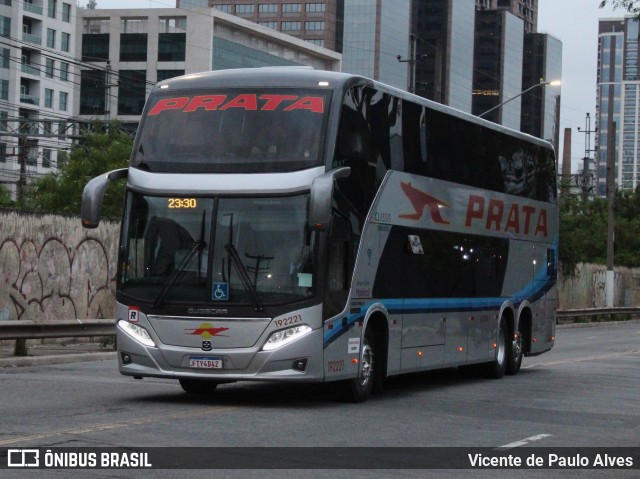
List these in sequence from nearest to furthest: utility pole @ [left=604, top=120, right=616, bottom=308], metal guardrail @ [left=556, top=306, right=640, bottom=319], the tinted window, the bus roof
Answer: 1. the bus roof
2. the tinted window
3. metal guardrail @ [left=556, top=306, right=640, bottom=319]
4. utility pole @ [left=604, top=120, right=616, bottom=308]

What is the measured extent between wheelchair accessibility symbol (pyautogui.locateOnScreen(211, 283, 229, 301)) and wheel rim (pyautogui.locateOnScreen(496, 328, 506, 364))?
25.5 feet

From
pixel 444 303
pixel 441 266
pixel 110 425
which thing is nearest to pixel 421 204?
pixel 441 266

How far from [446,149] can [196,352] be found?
5709 mm

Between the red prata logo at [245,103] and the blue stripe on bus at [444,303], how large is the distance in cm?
245

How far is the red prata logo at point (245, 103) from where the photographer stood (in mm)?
14617

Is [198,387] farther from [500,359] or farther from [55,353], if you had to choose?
[55,353]

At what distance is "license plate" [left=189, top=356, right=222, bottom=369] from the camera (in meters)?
14.1

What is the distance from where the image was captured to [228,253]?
1420 cm

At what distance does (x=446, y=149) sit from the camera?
18.3 metres

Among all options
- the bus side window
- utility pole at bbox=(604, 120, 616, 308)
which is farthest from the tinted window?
utility pole at bbox=(604, 120, 616, 308)

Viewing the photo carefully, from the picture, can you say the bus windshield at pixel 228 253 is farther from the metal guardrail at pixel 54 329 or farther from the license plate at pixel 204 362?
the metal guardrail at pixel 54 329

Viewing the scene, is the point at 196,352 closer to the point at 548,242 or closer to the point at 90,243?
the point at 548,242

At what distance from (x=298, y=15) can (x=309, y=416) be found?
17378cm

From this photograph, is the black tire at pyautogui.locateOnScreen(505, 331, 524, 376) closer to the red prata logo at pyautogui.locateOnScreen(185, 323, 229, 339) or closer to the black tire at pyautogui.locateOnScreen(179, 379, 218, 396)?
the black tire at pyautogui.locateOnScreen(179, 379, 218, 396)
